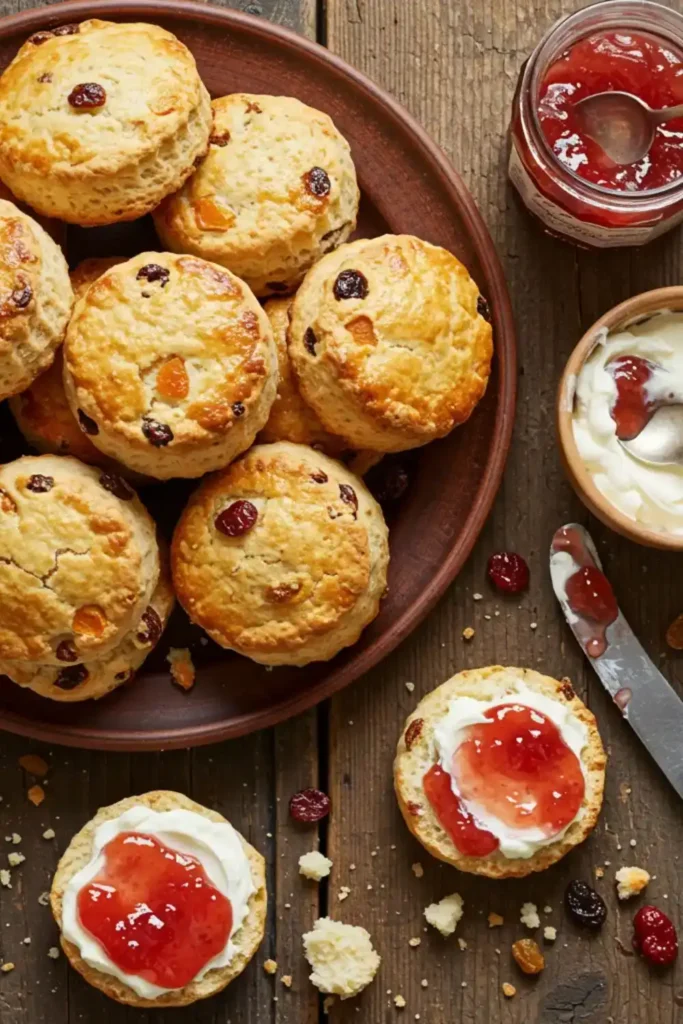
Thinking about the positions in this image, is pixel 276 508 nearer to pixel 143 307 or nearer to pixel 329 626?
pixel 329 626

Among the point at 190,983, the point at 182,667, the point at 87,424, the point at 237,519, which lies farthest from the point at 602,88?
the point at 190,983

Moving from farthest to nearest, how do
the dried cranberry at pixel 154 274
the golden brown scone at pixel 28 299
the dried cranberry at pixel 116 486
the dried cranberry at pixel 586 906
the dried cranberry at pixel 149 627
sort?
the dried cranberry at pixel 586 906 → the dried cranberry at pixel 149 627 → the dried cranberry at pixel 116 486 → the dried cranberry at pixel 154 274 → the golden brown scone at pixel 28 299

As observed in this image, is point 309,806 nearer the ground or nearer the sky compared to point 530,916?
nearer the sky

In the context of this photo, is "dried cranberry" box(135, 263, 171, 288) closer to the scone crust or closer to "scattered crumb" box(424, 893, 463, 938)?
the scone crust

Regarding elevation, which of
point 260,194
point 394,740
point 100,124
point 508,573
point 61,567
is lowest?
point 394,740

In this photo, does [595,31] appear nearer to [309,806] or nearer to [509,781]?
[509,781]

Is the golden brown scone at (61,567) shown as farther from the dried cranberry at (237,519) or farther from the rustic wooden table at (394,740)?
the rustic wooden table at (394,740)

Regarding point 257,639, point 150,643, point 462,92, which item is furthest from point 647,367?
point 150,643

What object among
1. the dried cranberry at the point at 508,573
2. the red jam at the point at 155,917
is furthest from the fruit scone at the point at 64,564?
the dried cranberry at the point at 508,573
